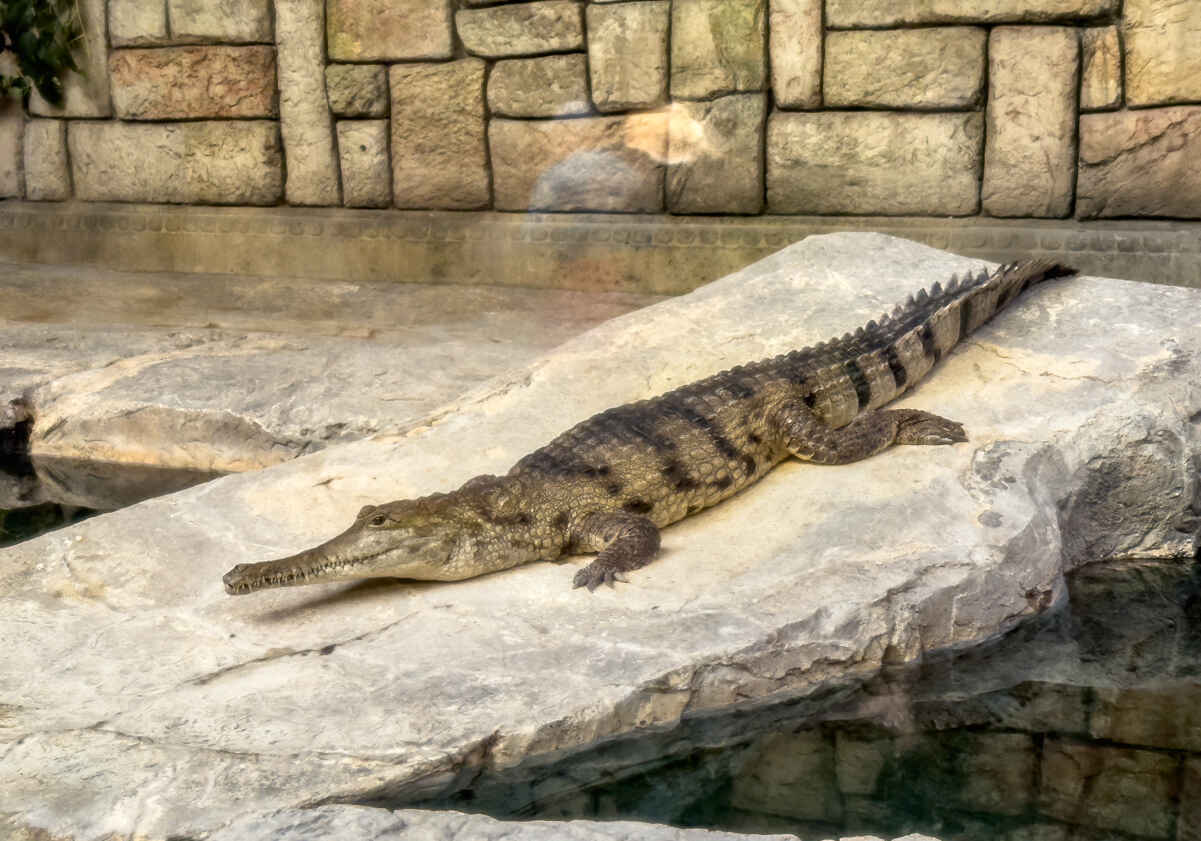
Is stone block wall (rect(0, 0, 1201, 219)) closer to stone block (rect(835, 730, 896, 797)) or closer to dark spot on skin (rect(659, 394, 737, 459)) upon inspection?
dark spot on skin (rect(659, 394, 737, 459))

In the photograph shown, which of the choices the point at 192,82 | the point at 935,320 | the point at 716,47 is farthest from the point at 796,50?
the point at 192,82

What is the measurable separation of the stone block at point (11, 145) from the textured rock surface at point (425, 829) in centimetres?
805

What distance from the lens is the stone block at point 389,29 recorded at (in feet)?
27.0

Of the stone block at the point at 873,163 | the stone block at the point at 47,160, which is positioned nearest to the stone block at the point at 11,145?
the stone block at the point at 47,160

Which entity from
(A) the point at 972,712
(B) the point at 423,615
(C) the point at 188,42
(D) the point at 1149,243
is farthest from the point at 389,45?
(A) the point at 972,712

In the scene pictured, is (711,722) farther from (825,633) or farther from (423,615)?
(423,615)

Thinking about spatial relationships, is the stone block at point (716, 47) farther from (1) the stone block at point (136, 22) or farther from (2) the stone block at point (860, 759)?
(2) the stone block at point (860, 759)

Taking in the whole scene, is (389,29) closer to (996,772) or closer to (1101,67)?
(1101,67)

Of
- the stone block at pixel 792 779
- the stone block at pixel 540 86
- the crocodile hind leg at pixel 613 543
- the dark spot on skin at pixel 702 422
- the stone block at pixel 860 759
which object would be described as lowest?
the stone block at pixel 860 759

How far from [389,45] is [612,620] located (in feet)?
18.2

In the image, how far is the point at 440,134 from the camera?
8.38m

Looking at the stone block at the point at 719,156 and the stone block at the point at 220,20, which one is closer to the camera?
the stone block at the point at 719,156

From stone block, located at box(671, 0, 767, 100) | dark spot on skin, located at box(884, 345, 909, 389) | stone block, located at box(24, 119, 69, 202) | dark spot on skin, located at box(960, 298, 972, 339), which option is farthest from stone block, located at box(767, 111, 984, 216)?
stone block, located at box(24, 119, 69, 202)

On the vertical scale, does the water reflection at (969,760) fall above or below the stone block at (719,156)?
below
